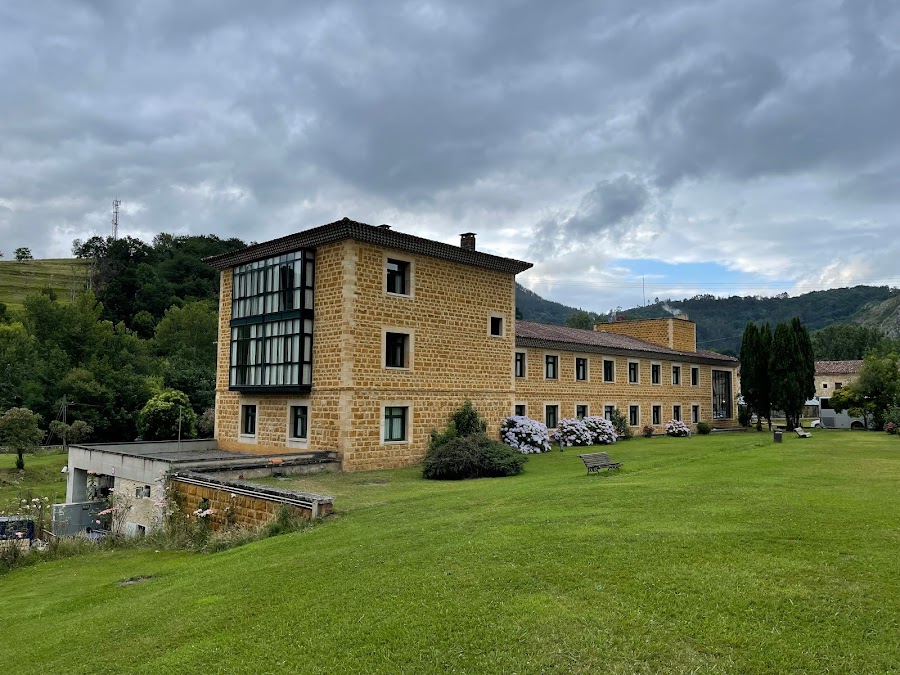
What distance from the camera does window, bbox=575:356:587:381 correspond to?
112 ft

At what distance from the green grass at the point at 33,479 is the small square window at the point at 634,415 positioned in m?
28.3

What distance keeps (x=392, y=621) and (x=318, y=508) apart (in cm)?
643

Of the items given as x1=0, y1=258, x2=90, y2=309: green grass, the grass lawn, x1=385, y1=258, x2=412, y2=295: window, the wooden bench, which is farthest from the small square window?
x1=0, y1=258, x2=90, y2=309: green grass

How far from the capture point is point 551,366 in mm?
32688

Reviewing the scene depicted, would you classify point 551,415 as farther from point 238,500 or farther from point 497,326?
point 238,500

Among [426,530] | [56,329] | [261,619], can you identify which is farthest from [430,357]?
[56,329]

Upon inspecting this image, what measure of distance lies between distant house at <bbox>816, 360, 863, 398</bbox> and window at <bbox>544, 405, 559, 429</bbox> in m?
56.2

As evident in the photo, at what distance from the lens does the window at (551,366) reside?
3234 centimetres

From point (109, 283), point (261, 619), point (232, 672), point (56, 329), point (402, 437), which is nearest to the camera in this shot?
point (232, 672)

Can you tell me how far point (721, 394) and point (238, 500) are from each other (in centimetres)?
3882

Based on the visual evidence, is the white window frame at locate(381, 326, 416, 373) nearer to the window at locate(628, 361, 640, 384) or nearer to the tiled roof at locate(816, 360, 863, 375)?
the window at locate(628, 361, 640, 384)

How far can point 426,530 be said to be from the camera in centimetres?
1021

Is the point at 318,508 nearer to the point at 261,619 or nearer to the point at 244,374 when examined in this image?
the point at 261,619

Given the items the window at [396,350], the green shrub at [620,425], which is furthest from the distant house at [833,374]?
the window at [396,350]
